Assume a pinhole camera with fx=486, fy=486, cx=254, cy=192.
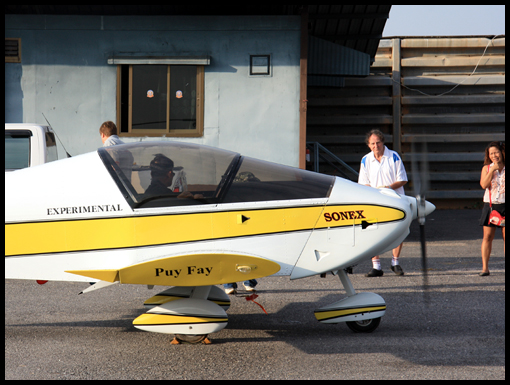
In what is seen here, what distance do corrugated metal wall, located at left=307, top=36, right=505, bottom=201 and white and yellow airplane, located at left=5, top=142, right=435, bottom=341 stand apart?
10.4 metres

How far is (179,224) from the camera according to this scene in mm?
3637

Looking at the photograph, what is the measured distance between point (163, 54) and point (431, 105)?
851 centimetres

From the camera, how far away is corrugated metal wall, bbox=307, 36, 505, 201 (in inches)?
551

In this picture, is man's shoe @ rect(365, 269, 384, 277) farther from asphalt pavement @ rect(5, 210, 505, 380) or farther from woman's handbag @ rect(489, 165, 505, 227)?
woman's handbag @ rect(489, 165, 505, 227)

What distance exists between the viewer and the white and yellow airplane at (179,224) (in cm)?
363

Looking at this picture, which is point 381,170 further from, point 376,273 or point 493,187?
point 493,187

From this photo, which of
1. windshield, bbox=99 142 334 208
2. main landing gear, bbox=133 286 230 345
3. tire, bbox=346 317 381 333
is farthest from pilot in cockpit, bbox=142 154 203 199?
tire, bbox=346 317 381 333

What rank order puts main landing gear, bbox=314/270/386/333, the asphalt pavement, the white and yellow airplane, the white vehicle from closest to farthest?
the asphalt pavement
the white and yellow airplane
main landing gear, bbox=314/270/386/333
the white vehicle

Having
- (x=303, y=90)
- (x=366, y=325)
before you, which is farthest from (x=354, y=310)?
(x=303, y=90)

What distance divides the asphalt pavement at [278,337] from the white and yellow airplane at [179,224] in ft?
1.25

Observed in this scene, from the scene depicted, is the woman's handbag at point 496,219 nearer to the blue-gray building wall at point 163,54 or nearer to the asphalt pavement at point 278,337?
the asphalt pavement at point 278,337

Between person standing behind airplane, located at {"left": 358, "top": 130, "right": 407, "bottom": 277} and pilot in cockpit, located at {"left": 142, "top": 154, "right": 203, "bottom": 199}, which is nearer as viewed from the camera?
pilot in cockpit, located at {"left": 142, "top": 154, "right": 203, "bottom": 199}

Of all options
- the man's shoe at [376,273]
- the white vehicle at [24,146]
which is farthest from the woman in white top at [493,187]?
the white vehicle at [24,146]

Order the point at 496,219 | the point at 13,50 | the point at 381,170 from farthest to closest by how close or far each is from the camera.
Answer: the point at 13,50
the point at 381,170
the point at 496,219
